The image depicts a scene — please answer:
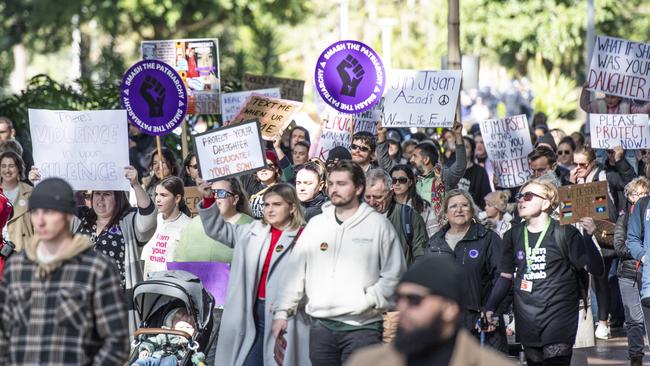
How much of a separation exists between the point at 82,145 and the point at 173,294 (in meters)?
2.75

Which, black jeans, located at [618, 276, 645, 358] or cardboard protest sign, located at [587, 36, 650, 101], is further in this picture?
cardboard protest sign, located at [587, 36, 650, 101]

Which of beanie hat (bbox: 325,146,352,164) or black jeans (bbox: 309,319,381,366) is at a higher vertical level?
beanie hat (bbox: 325,146,352,164)

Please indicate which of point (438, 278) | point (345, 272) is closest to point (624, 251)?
point (345, 272)

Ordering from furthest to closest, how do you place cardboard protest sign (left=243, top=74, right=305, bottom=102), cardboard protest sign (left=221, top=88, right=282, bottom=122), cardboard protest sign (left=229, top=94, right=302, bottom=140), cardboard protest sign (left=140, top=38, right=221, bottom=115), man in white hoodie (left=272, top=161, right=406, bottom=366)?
1. cardboard protest sign (left=243, top=74, right=305, bottom=102)
2. cardboard protest sign (left=221, top=88, right=282, bottom=122)
3. cardboard protest sign (left=140, top=38, right=221, bottom=115)
4. cardboard protest sign (left=229, top=94, right=302, bottom=140)
5. man in white hoodie (left=272, top=161, right=406, bottom=366)

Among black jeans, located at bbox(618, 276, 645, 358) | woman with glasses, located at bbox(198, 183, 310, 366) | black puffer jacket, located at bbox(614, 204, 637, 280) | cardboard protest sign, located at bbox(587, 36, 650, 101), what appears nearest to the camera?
woman with glasses, located at bbox(198, 183, 310, 366)

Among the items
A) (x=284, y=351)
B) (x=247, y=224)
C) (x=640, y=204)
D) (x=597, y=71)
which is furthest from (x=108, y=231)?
(x=597, y=71)

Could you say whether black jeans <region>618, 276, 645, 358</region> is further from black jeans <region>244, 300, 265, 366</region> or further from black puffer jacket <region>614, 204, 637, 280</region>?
black jeans <region>244, 300, 265, 366</region>

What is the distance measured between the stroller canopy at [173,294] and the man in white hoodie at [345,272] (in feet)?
4.13

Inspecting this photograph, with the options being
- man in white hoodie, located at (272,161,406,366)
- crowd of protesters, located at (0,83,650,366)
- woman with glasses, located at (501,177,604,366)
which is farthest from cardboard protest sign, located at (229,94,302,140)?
man in white hoodie, located at (272,161,406,366)

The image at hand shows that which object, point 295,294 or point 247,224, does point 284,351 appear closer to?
point 295,294

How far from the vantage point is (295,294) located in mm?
8852

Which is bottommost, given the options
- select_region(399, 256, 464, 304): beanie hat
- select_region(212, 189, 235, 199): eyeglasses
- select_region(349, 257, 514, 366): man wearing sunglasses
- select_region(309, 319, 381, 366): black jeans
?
select_region(309, 319, 381, 366): black jeans

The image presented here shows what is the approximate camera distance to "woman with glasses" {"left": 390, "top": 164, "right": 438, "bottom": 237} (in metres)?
12.0

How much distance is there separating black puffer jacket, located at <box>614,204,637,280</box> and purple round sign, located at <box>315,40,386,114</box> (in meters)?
3.11
